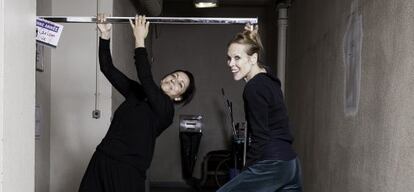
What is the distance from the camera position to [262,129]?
195 centimetres

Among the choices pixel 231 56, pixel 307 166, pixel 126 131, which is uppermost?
pixel 231 56

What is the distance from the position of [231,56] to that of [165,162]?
5416mm

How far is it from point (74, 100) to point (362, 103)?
7.05 ft

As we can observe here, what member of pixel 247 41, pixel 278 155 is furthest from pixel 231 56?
pixel 278 155

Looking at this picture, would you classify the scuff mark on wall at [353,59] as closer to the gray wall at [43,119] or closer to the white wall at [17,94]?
the white wall at [17,94]

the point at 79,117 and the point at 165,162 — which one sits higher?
the point at 79,117

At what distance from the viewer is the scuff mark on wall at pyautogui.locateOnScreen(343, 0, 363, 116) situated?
9.25 feet

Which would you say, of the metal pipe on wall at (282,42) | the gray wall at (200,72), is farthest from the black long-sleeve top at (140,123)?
the gray wall at (200,72)

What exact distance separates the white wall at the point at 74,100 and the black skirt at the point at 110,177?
1.53 metres

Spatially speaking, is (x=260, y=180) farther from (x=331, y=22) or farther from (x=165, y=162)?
(x=165, y=162)

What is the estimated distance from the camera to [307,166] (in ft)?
14.6

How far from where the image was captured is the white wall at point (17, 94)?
4.13 ft

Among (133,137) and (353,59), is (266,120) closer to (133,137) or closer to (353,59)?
(133,137)

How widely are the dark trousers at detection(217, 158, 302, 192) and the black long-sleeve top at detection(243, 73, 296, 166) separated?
0.09 feet
